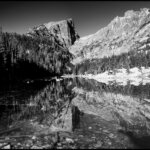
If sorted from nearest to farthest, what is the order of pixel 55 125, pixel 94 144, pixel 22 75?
pixel 94 144 → pixel 55 125 → pixel 22 75

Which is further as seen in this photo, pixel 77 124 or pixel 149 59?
pixel 149 59

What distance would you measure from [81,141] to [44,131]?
11.4 feet

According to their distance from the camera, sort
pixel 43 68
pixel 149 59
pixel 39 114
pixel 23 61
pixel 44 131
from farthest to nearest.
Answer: pixel 43 68 < pixel 149 59 < pixel 23 61 < pixel 39 114 < pixel 44 131

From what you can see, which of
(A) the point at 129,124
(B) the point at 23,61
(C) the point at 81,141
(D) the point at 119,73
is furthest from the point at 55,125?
(D) the point at 119,73

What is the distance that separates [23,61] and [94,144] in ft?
343

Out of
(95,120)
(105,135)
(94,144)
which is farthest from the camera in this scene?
(95,120)

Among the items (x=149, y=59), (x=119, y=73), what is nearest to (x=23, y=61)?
(x=119, y=73)

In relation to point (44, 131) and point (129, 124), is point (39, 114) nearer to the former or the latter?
point (44, 131)

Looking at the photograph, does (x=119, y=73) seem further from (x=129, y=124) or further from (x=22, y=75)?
(x=129, y=124)

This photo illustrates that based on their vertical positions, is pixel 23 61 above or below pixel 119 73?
above

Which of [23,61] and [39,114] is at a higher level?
[23,61]

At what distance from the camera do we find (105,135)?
12594 millimetres

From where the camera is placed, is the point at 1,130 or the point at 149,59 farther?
the point at 149,59

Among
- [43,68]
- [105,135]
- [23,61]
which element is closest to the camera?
[105,135]
